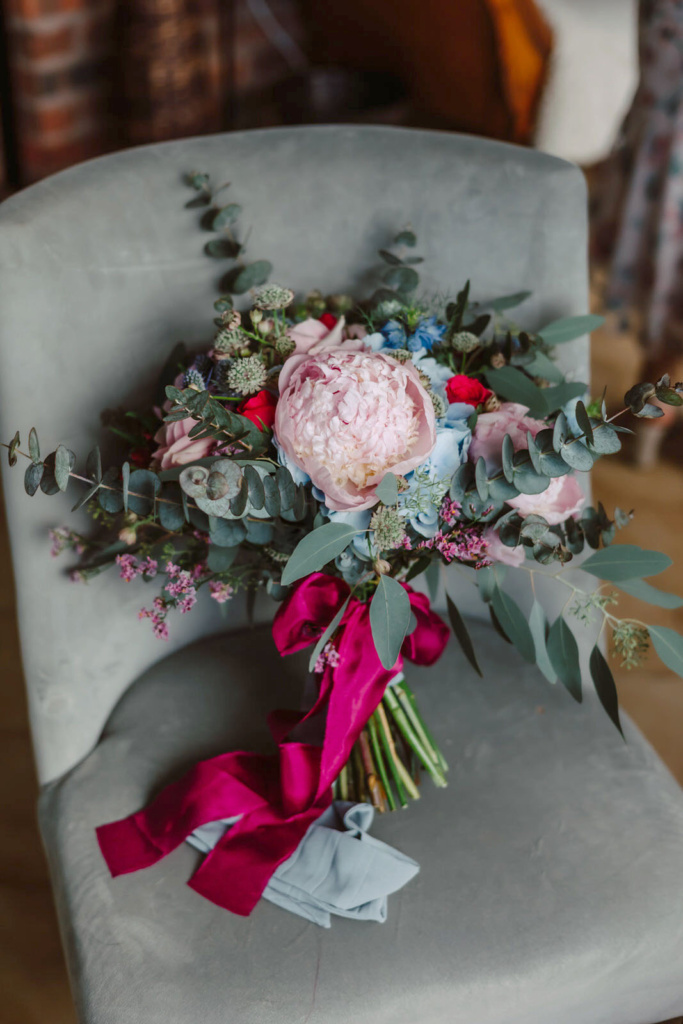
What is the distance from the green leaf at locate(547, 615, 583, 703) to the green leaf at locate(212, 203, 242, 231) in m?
0.47

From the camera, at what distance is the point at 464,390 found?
67 cm

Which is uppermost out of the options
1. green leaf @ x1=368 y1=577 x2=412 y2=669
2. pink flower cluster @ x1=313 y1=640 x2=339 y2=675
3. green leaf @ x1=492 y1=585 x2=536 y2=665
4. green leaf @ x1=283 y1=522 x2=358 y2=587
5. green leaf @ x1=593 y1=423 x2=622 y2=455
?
green leaf @ x1=593 y1=423 x2=622 y2=455

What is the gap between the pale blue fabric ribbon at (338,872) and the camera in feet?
2.32

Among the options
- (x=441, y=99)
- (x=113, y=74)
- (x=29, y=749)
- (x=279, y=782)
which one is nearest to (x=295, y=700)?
(x=279, y=782)

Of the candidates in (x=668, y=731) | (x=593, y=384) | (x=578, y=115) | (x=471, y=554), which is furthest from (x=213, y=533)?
(x=578, y=115)

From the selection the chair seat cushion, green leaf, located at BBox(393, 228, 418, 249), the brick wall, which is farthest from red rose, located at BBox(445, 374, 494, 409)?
the brick wall

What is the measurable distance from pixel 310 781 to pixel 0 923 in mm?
610

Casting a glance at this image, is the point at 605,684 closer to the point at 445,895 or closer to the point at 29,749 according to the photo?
the point at 445,895

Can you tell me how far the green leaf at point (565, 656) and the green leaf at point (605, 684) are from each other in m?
0.02

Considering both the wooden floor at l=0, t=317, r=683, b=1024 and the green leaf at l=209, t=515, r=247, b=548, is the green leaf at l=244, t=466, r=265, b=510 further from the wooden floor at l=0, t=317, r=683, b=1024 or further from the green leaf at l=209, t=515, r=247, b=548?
the wooden floor at l=0, t=317, r=683, b=1024

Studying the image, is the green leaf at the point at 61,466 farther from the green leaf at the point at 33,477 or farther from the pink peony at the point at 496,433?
the pink peony at the point at 496,433

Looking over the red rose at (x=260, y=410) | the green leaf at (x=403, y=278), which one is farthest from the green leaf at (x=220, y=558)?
the green leaf at (x=403, y=278)

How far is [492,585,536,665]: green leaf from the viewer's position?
2.36 ft

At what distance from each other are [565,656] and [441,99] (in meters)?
1.81
